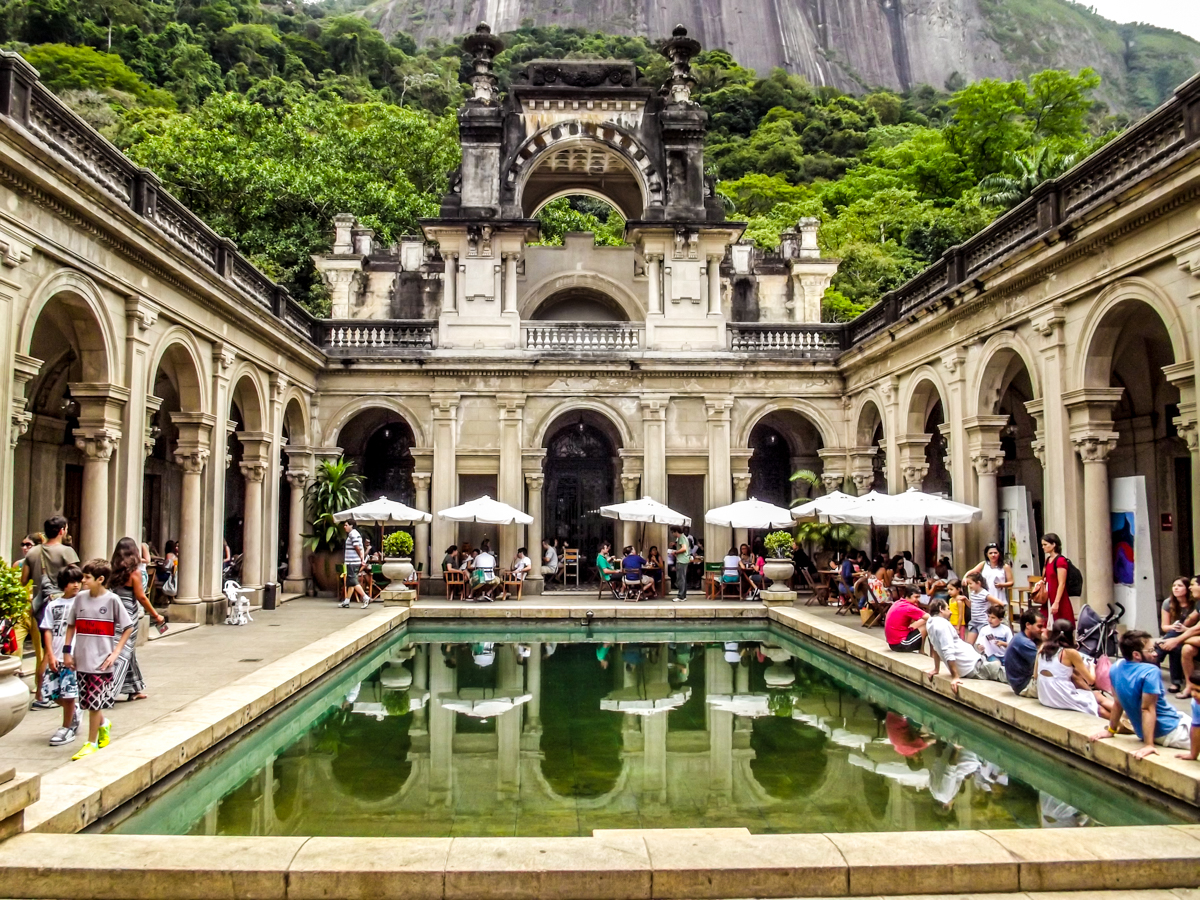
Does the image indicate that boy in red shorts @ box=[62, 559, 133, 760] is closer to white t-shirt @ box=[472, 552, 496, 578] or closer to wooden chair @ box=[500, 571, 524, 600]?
white t-shirt @ box=[472, 552, 496, 578]

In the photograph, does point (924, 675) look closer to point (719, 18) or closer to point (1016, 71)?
point (719, 18)

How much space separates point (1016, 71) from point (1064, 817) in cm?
12011

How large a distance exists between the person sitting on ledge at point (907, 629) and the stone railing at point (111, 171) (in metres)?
10.8

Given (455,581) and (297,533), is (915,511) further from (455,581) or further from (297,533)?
(297,533)

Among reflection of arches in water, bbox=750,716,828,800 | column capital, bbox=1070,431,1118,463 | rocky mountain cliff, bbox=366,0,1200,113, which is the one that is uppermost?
rocky mountain cliff, bbox=366,0,1200,113

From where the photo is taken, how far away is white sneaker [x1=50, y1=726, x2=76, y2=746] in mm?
7004

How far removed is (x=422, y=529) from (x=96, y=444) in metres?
10.5

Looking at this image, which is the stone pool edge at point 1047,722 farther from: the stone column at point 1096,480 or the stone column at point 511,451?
the stone column at point 511,451

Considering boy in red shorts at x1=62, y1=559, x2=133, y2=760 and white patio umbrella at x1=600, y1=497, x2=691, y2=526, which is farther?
white patio umbrella at x1=600, y1=497, x2=691, y2=526

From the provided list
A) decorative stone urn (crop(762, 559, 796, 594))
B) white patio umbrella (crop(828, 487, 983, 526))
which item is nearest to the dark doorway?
decorative stone urn (crop(762, 559, 796, 594))

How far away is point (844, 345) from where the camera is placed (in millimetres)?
22266

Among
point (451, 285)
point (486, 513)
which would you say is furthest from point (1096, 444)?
point (451, 285)

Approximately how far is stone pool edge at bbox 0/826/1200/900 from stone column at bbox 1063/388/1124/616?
296 inches

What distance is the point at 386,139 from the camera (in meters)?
41.5
